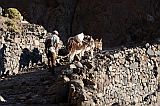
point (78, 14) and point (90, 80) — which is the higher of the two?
point (78, 14)

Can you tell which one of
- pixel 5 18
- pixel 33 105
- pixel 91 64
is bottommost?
pixel 33 105

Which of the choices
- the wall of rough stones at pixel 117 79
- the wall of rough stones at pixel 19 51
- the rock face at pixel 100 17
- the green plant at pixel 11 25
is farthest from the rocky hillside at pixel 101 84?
the rock face at pixel 100 17

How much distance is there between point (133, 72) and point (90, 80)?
2.49 meters

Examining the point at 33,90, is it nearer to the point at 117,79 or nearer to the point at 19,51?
the point at 117,79

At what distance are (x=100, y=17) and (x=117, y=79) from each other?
99.9ft

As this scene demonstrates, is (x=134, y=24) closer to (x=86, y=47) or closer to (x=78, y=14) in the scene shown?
(x=78, y=14)

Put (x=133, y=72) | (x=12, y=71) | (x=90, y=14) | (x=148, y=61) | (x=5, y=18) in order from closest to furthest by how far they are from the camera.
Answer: (x=133, y=72), (x=148, y=61), (x=12, y=71), (x=5, y=18), (x=90, y=14)

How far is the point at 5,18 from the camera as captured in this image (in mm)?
30453

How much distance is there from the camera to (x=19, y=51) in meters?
23.1

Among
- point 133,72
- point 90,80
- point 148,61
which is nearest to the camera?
point 90,80

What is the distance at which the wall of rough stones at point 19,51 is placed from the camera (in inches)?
862

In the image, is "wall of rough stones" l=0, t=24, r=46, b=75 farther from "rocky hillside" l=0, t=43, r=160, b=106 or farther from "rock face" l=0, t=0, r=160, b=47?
"rock face" l=0, t=0, r=160, b=47

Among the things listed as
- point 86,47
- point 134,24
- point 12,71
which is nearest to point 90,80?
point 86,47

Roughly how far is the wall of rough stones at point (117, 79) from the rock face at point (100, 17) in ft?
75.3
